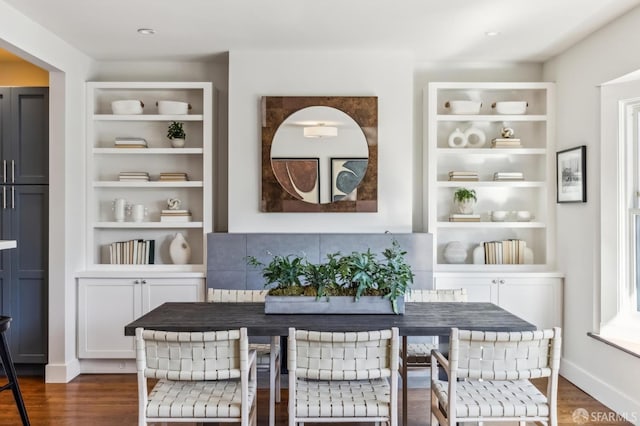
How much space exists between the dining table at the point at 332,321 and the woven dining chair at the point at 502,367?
30 cm

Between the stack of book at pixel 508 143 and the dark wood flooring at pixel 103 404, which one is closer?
the dark wood flooring at pixel 103 404

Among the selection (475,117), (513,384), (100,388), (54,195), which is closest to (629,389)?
(513,384)

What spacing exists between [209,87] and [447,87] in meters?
2.07

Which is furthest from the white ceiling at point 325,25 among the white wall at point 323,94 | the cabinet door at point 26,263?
the cabinet door at point 26,263

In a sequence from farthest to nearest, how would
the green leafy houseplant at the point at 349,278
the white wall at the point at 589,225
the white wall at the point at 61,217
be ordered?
1. the white wall at the point at 61,217
2. the white wall at the point at 589,225
3. the green leafy houseplant at the point at 349,278

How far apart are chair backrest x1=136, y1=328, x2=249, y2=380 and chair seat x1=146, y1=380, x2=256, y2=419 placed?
146 mm

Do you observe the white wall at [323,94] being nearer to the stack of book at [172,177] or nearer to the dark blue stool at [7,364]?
the stack of book at [172,177]

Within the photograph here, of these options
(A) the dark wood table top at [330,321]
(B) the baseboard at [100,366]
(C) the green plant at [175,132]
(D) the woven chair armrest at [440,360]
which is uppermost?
(C) the green plant at [175,132]

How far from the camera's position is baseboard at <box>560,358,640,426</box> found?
11.1ft

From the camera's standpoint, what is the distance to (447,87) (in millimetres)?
4594

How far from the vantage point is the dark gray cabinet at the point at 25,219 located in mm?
4309

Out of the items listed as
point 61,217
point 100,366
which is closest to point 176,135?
point 61,217

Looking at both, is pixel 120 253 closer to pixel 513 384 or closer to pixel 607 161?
pixel 513 384

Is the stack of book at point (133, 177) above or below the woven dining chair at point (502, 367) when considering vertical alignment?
above
